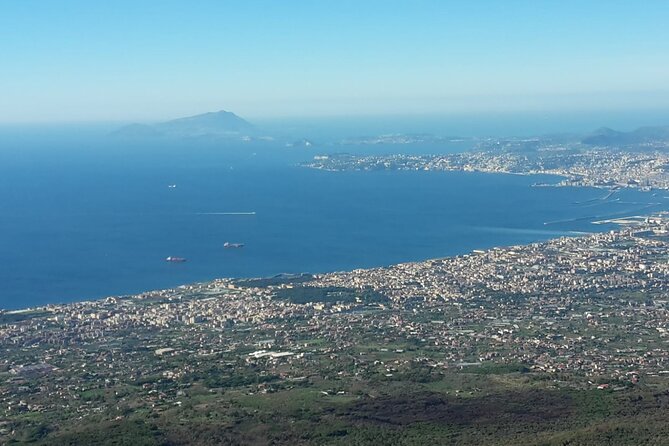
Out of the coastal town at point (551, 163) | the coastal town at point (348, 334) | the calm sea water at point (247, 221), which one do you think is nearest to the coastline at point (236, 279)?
the coastal town at point (348, 334)

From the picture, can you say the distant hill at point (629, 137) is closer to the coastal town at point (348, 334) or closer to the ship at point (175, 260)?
the coastal town at point (348, 334)

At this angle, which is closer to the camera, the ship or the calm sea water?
the calm sea water

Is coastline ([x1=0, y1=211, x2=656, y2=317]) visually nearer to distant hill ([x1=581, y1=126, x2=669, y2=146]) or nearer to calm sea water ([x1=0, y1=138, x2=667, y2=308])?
calm sea water ([x1=0, y1=138, x2=667, y2=308])

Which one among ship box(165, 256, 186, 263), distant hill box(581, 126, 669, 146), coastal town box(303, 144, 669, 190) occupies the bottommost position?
ship box(165, 256, 186, 263)

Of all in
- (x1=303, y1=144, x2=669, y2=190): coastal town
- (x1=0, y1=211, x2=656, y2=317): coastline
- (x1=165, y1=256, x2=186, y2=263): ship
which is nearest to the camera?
(x1=0, y1=211, x2=656, y2=317): coastline

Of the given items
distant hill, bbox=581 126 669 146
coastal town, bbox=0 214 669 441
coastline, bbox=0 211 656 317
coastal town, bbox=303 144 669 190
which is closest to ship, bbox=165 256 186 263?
coastline, bbox=0 211 656 317

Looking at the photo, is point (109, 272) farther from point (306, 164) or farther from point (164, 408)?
point (306, 164)

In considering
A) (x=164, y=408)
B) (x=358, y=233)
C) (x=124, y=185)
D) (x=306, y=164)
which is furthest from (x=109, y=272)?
(x=306, y=164)
